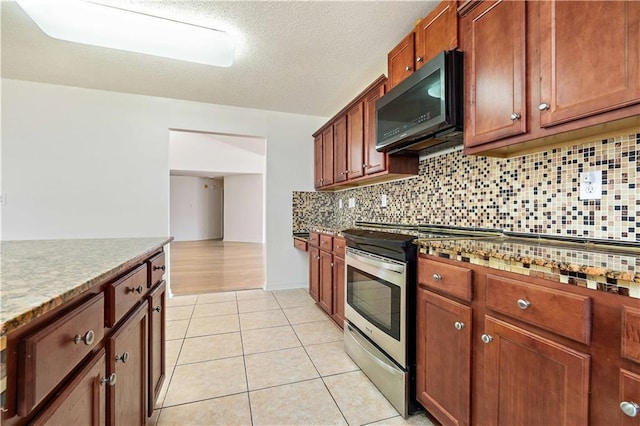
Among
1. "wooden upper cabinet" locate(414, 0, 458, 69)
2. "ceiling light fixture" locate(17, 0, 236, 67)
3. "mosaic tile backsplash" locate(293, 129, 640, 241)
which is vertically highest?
"ceiling light fixture" locate(17, 0, 236, 67)

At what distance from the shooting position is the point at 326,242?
9.50ft

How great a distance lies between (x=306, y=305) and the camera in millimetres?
3346

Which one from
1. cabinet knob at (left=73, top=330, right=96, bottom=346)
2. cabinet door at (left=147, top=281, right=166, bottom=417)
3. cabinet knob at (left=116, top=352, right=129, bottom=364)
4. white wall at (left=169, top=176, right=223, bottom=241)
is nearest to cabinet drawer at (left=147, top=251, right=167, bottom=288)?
cabinet door at (left=147, top=281, right=166, bottom=417)

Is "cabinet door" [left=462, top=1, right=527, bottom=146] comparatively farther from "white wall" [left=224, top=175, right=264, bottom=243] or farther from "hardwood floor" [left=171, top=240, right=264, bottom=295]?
"white wall" [left=224, top=175, right=264, bottom=243]

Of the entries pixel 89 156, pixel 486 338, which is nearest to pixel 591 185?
pixel 486 338

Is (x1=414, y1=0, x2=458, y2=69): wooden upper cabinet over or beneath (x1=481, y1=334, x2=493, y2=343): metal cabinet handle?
over

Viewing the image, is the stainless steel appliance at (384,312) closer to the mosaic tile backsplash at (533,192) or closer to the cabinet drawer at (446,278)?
the cabinet drawer at (446,278)

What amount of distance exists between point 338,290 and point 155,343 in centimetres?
153

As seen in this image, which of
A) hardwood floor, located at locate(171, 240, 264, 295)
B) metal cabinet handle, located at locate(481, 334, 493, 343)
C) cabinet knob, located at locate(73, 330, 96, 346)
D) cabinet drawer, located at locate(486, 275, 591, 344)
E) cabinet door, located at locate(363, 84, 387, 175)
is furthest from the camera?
hardwood floor, located at locate(171, 240, 264, 295)

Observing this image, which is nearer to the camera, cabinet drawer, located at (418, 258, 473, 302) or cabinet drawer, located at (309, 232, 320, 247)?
cabinet drawer, located at (418, 258, 473, 302)

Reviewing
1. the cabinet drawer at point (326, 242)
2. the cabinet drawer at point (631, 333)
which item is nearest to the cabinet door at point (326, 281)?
the cabinet drawer at point (326, 242)

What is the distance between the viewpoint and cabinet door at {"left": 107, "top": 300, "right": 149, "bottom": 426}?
3.08ft

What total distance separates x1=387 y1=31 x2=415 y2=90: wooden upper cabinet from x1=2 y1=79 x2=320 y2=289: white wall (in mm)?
2308

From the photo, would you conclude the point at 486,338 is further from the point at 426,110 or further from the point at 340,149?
the point at 340,149
